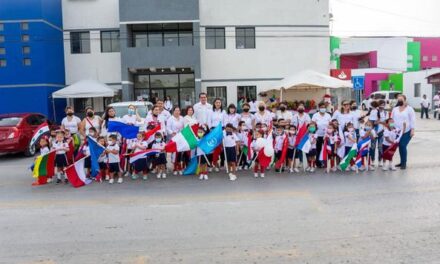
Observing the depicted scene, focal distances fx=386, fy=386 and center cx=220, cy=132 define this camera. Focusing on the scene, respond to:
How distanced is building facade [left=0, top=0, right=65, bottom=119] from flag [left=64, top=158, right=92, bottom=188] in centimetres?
1470

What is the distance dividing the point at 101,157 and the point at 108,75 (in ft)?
53.7

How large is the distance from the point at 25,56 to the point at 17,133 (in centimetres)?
1026

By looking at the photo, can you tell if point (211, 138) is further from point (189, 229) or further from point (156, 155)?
point (189, 229)

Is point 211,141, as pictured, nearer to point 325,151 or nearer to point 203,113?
point 203,113

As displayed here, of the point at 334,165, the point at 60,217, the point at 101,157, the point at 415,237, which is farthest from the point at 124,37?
the point at 415,237

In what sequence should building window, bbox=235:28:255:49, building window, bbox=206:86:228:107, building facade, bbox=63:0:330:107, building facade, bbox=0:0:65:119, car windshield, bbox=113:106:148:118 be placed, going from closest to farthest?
1. car windshield, bbox=113:106:148:118
2. building facade, bbox=0:0:65:119
3. building facade, bbox=63:0:330:107
4. building window, bbox=235:28:255:49
5. building window, bbox=206:86:228:107

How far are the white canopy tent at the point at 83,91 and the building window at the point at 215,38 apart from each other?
7276 millimetres

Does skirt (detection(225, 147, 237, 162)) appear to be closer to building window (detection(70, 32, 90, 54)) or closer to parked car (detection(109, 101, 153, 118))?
parked car (detection(109, 101, 153, 118))

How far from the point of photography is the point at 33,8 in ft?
71.9

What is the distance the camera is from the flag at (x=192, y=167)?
9.84 m

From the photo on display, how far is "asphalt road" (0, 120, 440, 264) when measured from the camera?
15.4ft

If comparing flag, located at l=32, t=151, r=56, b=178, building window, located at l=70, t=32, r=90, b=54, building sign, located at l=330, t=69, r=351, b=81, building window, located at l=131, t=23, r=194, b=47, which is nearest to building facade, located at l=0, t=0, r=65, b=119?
building window, located at l=70, t=32, r=90, b=54

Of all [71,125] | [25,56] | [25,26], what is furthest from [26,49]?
[71,125]

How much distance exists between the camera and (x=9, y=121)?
14.2 metres
